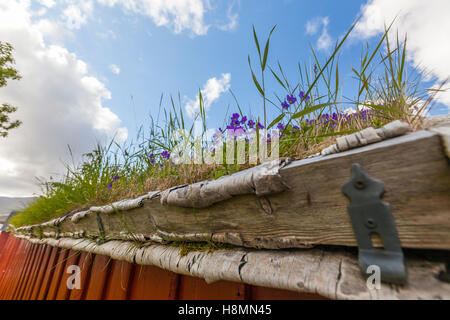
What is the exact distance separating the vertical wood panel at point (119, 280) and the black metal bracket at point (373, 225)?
1.34m

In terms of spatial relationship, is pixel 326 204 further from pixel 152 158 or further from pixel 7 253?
pixel 7 253

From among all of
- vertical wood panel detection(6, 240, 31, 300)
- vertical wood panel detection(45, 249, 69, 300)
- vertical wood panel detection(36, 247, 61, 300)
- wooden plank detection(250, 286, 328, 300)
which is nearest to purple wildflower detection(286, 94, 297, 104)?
wooden plank detection(250, 286, 328, 300)

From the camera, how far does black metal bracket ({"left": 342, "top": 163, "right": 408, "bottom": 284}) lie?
423 millimetres

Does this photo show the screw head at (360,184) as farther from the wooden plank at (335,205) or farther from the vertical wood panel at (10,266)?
the vertical wood panel at (10,266)

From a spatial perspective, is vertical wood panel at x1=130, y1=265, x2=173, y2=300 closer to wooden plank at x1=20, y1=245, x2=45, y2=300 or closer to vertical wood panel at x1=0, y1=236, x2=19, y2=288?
wooden plank at x1=20, y1=245, x2=45, y2=300

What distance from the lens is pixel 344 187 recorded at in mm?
464

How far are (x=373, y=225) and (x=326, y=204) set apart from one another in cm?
10

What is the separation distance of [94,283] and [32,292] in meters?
1.98

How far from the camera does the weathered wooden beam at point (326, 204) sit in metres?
0.39

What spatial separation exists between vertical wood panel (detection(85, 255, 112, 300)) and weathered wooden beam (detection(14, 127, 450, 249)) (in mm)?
960

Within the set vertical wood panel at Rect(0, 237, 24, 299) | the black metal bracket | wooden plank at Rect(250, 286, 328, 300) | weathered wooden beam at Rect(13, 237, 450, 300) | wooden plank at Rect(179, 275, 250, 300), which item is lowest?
vertical wood panel at Rect(0, 237, 24, 299)

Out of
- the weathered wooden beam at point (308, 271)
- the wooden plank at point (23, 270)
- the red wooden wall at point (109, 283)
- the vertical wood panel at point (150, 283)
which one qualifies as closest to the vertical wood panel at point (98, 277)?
the red wooden wall at point (109, 283)

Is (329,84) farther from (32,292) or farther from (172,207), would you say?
(32,292)
